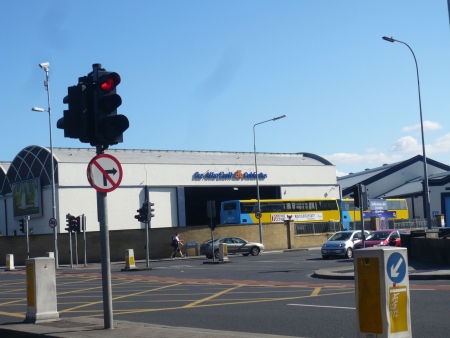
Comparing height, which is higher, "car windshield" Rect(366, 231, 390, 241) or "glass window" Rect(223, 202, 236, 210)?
"glass window" Rect(223, 202, 236, 210)

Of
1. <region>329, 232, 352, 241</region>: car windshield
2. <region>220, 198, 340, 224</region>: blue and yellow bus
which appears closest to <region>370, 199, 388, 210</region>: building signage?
<region>220, 198, 340, 224</region>: blue and yellow bus

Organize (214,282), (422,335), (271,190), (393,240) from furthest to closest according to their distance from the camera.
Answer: (271,190) < (393,240) < (214,282) < (422,335)

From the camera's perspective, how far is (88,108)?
1042 cm

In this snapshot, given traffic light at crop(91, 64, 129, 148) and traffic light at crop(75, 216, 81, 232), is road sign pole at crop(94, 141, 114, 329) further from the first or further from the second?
traffic light at crop(75, 216, 81, 232)

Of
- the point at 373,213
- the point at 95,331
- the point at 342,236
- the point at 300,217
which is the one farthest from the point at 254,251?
the point at 95,331

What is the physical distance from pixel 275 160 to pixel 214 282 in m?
54.6

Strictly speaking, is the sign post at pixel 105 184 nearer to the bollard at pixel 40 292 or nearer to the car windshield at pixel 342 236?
the bollard at pixel 40 292

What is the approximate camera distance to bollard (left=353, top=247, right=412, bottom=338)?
727cm

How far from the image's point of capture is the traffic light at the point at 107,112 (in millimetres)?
10312

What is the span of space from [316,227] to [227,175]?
14327 millimetres

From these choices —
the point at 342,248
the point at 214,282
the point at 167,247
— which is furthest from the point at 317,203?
the point at 214,282

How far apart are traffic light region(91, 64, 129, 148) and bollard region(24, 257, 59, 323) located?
3256 mm

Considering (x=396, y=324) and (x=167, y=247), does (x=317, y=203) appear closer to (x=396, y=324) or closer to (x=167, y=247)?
(x=167, y=247)

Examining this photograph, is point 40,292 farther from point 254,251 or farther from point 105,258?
point 254,251
